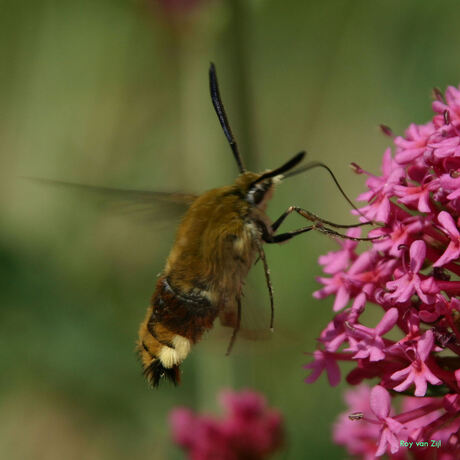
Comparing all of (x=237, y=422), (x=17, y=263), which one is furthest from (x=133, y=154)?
(x=237, y=422)

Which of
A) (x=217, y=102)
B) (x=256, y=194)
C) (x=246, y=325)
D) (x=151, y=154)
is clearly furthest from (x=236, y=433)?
(x=151, y=154)

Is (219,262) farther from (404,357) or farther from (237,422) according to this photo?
(237,422)

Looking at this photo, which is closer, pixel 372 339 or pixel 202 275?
pixel 372 339

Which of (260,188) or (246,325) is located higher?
(260,188)

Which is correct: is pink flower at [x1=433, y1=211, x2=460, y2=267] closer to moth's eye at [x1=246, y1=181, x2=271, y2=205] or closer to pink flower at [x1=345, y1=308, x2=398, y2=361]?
pink flower at [x1=345, y1=308, x2=398, y2=361]

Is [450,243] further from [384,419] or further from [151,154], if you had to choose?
[151,154]

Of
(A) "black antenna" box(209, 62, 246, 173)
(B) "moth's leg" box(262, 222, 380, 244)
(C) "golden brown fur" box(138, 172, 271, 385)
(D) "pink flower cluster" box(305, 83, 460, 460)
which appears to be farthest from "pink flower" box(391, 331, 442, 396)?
(A) "black antenna" box(209, 62, 246, 173)
